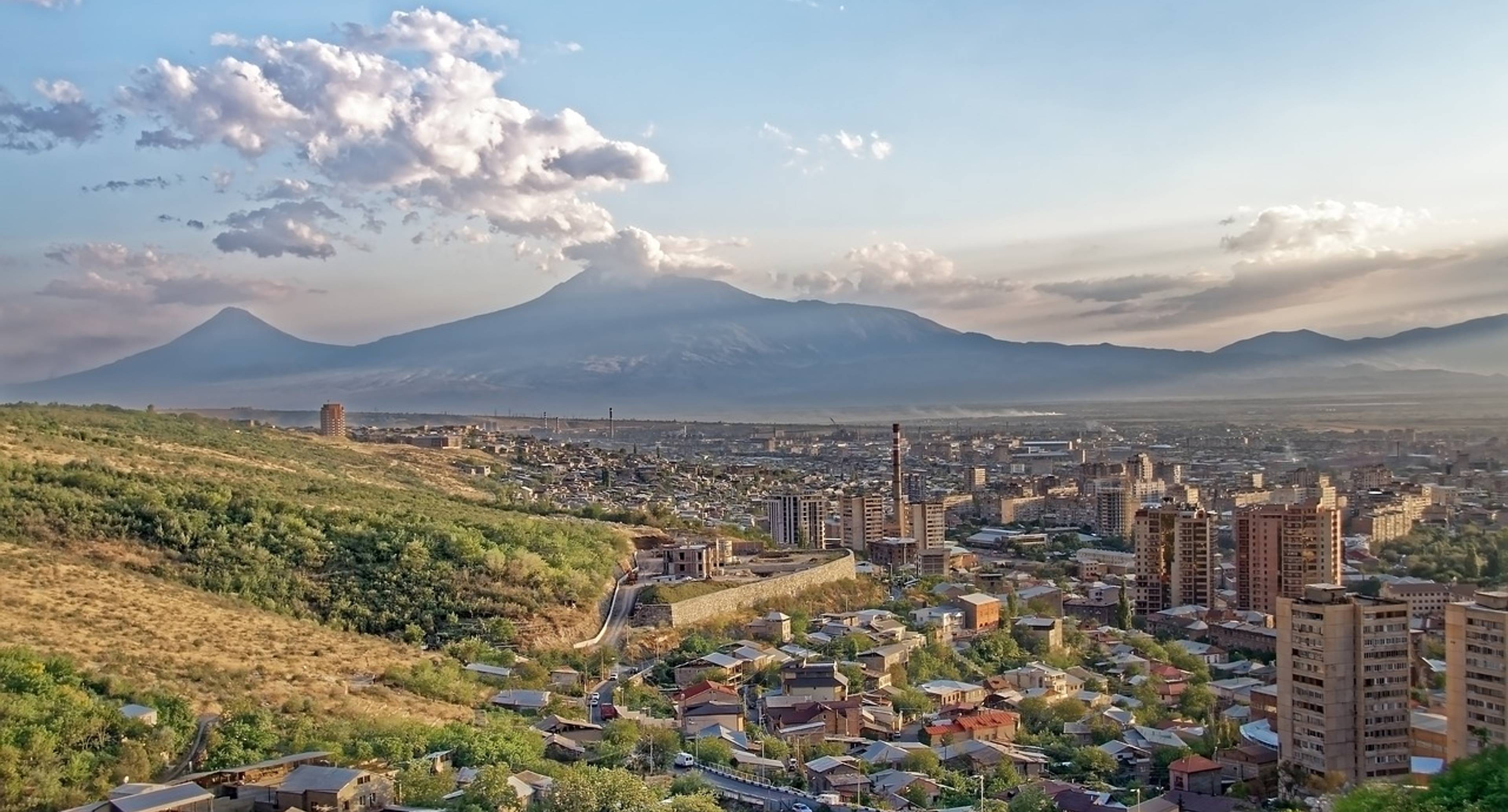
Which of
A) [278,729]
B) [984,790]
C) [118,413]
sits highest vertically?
[118,413]

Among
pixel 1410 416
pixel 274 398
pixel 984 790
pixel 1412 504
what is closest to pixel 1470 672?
pixel 984 790

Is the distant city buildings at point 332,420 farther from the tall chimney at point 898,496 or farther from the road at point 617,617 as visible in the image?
the road at point 617,617

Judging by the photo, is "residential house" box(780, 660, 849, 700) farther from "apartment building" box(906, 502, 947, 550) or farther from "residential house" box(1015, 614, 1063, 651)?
"apartment building" box(906, 502, 947, 550)

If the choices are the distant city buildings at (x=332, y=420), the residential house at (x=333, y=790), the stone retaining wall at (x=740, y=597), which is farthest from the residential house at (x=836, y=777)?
the distant city buildings at (x=332, y=420)

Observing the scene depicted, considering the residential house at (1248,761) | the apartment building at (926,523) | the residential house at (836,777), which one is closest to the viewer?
the residential house at (836,777)

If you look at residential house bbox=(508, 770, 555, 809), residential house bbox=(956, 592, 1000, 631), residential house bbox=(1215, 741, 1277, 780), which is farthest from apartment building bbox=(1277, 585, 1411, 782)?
residential house bbox=(956, 592, 1000, 631)

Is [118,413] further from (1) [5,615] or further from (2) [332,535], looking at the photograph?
(1) [5,615]
